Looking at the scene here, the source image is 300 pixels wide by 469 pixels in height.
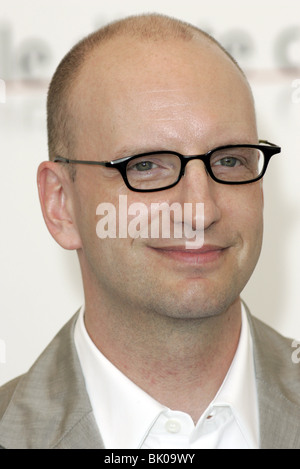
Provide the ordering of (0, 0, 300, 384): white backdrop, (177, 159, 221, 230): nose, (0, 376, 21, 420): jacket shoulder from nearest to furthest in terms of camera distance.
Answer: (177, 159, 221, 230): nose, (0, 376, 21, 420): jacket shoulder, (0, 0, 300, 384): white backdrop

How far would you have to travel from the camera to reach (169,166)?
1.88 metres

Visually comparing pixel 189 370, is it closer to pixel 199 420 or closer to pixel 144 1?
pixel 199 420

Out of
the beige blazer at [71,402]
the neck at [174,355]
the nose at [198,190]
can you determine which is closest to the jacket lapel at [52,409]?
the beige blazer at [71,402]

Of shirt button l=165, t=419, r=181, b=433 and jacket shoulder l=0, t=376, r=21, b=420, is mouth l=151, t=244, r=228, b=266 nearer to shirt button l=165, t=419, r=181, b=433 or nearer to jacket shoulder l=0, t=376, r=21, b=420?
shirt button l=165, t=419, r=181, b=433

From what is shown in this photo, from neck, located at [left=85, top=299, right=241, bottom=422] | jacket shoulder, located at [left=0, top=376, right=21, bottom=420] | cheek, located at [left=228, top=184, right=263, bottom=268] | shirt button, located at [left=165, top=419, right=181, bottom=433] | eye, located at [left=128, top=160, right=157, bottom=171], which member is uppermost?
eye, located at [left=128, top=160, right=157, bottom=171]

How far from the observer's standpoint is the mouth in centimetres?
187

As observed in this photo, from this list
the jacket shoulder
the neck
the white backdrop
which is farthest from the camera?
the white backdrop

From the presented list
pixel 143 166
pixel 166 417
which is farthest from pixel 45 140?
pixel 166 417

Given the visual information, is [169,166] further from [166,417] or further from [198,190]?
[166,417]

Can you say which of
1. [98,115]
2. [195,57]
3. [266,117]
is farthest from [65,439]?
[266,117]

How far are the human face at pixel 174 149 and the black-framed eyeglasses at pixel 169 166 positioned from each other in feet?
0.05

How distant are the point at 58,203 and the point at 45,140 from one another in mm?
470

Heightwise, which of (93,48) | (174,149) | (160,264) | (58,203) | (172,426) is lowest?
(172,426)

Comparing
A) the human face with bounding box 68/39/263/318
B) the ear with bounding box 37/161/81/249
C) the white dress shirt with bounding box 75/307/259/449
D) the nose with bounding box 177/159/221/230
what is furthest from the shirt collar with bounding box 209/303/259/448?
the ear with bounding box 37/161/81/249
